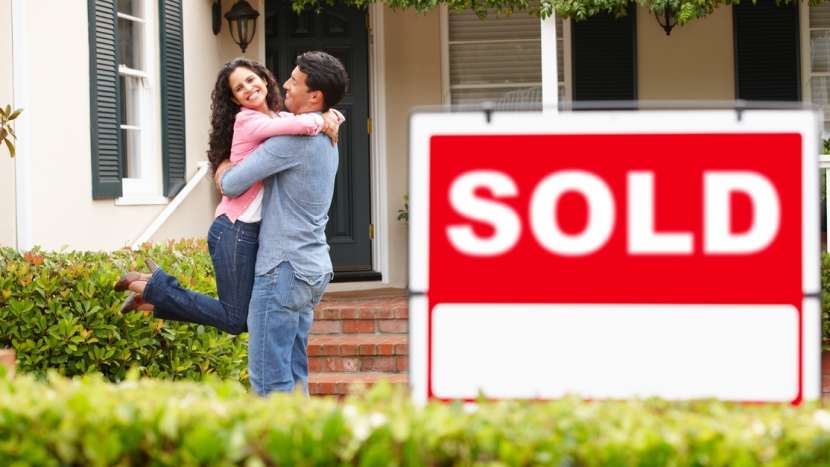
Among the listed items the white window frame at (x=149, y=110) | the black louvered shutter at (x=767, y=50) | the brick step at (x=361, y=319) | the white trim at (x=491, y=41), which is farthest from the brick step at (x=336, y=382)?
the black louvered shutter at (x=767, y=50)

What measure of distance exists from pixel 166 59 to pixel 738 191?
Answer: 6.69 meters

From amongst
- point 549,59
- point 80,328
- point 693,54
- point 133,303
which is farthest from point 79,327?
point 693,54

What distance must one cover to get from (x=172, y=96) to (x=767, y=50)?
4782 mm

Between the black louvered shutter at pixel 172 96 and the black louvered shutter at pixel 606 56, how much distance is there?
3319 mm

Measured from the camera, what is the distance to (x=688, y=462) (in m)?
2.30

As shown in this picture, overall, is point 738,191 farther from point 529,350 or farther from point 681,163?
point 529,350

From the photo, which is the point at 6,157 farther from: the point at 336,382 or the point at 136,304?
the point at 136,304

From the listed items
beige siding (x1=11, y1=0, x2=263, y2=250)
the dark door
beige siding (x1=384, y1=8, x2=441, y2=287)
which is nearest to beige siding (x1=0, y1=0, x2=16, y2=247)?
beige siding (x1=11, y1=0, x2=263, y2=250)

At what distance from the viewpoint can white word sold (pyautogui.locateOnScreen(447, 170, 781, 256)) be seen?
260 centimetres

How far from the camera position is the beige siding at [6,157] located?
269 inches

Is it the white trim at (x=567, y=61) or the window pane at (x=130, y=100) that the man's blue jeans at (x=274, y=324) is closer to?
the window pane at (x=130, y=100)

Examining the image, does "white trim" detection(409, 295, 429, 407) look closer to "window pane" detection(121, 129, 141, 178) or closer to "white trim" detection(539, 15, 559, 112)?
"window pane" detection(121, 129, 141, 178)

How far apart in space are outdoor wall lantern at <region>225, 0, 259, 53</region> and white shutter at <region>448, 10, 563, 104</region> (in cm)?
179

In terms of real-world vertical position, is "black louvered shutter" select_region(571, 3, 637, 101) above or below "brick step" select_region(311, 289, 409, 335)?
above
